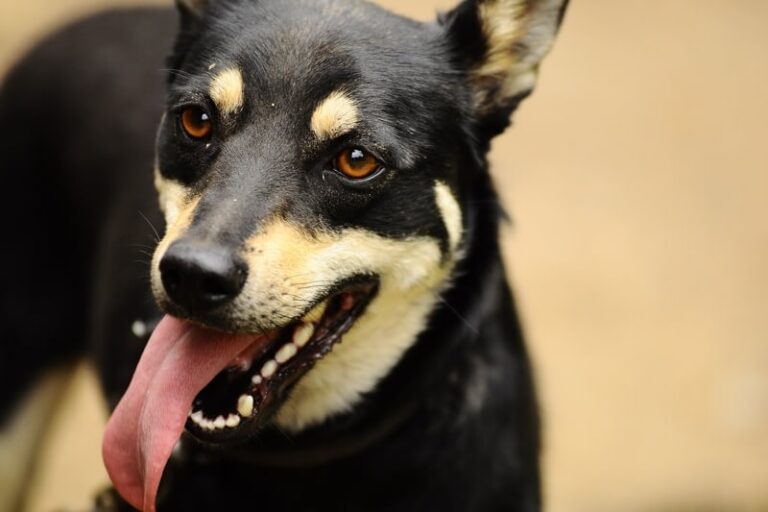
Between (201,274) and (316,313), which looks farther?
(316,313)

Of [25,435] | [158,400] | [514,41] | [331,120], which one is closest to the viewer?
[158,400]

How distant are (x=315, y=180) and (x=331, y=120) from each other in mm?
160

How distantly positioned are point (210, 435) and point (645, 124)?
557 cm

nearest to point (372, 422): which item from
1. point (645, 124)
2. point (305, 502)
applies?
point (305, 502)

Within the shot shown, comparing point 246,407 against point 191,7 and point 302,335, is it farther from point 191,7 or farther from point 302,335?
point 191,7

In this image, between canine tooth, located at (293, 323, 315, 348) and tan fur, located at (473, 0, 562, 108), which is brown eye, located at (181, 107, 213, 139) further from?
tan fur, located at (473, 0, 562, 108)

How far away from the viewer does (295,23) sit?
10.1ft

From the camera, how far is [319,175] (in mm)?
2932

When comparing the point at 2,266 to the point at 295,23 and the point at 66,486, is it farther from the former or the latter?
the point at 295,23

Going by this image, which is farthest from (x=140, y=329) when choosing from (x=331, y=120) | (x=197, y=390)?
(x=331, y=120)

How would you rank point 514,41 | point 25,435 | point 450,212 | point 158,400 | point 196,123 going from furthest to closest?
point 25,435
point 514,41
point 450,212
point 196,123
point 158,400

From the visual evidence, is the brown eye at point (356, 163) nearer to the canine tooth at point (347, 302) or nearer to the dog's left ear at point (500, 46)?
the canine tooth at point (347, 302)

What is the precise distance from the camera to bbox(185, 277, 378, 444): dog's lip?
283cm

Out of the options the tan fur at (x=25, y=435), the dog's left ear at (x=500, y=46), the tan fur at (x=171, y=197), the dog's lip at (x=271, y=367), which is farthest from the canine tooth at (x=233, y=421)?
the tan fur at (x=25, y=435)
